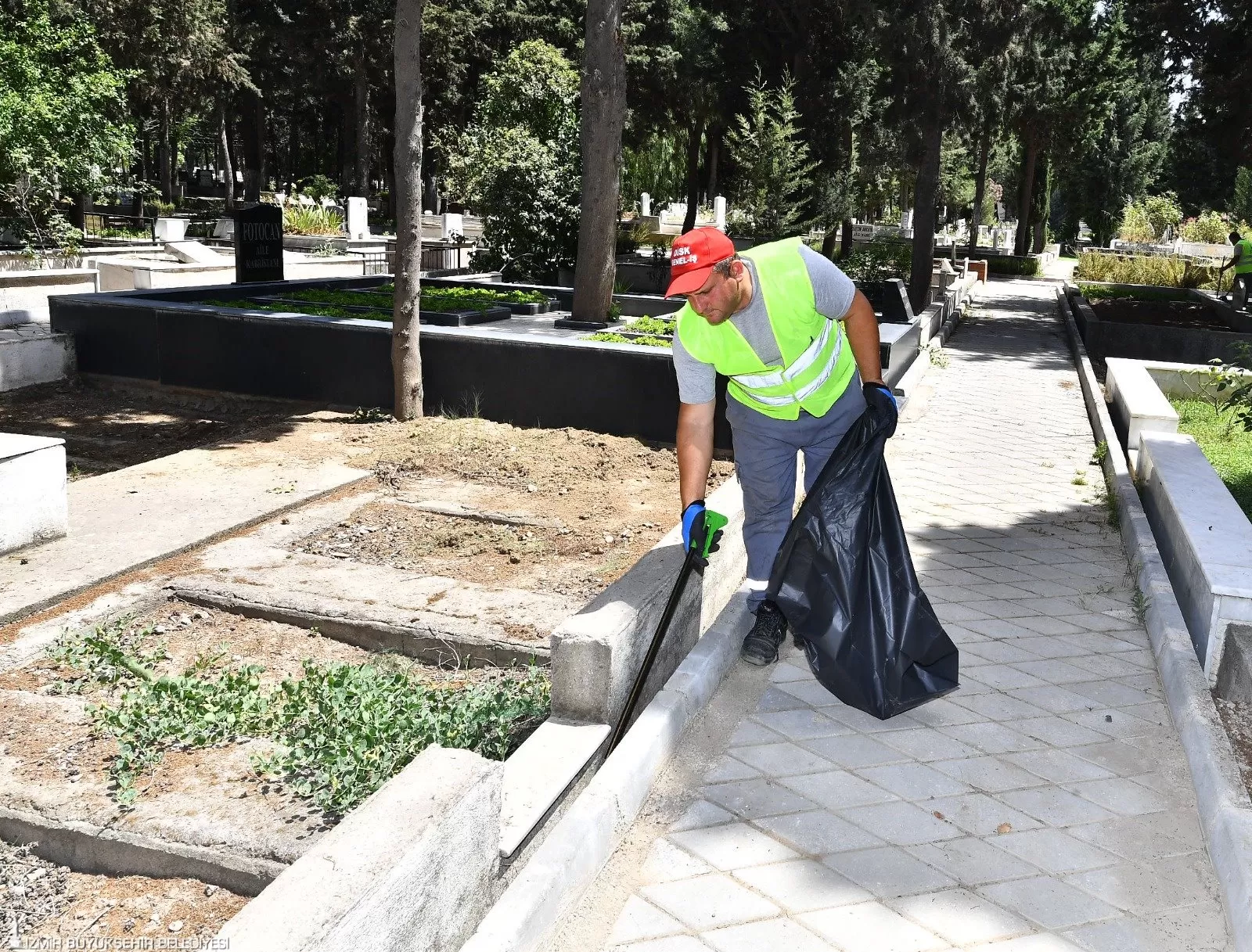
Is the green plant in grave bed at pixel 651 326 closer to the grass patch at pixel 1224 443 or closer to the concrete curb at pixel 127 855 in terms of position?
the grass patch at pixel 1224 443

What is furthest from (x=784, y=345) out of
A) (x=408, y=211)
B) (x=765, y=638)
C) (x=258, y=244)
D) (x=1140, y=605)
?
(x=258, y=244)

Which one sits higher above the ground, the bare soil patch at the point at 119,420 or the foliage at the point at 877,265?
the foliage at the point at 877,265

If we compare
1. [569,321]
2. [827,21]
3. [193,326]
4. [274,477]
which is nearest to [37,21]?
[193,326]

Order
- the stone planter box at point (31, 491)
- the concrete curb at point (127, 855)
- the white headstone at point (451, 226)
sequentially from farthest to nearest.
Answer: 1. the white headstone at point (451, 226)
2. the stone planter box at point (31, 491)
3. the concrete curb at point (127, 855)

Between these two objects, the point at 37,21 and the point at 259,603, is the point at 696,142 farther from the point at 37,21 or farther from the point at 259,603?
the point at 259,603

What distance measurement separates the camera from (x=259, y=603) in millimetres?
5746

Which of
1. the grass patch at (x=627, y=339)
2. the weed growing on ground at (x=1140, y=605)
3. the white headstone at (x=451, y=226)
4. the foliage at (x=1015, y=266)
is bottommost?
the weed growing on ground at (x=1140, y=605)

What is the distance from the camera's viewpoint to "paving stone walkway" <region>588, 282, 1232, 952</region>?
3.01 m

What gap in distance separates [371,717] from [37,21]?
19.7m

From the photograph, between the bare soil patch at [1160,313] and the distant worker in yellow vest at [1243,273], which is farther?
the distant worker in yellow vest at [1243,273]

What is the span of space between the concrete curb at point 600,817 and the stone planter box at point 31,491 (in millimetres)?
4050

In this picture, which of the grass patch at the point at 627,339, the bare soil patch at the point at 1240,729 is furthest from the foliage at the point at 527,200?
the bare soil patch at the point at 1240,729

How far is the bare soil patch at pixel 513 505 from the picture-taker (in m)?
6.65

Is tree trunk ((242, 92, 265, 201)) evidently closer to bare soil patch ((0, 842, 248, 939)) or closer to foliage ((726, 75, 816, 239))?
foliage ((726, 75, 816, 239))
